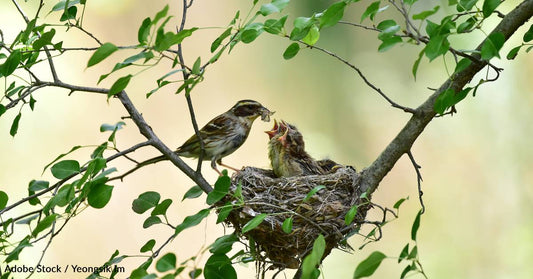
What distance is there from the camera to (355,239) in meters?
6.26

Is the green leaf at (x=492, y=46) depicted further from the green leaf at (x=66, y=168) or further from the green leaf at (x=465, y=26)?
the green leaf at (x=66, y=168)

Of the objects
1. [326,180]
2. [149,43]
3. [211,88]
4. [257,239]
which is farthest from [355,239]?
[149,43]

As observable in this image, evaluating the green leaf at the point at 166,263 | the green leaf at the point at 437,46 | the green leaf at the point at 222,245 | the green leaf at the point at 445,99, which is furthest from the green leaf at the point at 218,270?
the green leaf at the point at 437,46

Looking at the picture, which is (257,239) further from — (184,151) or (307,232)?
(184,151)

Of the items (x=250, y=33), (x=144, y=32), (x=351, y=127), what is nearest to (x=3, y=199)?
(x=144, y=32)

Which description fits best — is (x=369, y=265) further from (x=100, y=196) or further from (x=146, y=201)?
(x=146, y=201)

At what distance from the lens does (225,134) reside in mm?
4059

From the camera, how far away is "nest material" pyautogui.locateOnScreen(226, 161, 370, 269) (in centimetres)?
281

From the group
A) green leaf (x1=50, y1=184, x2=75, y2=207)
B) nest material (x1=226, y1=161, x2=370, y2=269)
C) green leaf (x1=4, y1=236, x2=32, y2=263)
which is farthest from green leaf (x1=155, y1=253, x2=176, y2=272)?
nest material (x1=226, y1=161, x2=370, y2=269)

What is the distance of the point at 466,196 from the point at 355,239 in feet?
3.48

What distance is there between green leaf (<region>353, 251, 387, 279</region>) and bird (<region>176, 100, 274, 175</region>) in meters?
2.35

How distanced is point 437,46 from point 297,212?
156 centimetres

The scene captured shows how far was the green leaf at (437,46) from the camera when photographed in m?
1.57

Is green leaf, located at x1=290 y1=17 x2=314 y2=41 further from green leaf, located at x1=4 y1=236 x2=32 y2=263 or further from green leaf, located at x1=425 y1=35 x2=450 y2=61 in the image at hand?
green leaf, located at x1=4 y1=236 x2=32 y2=263
